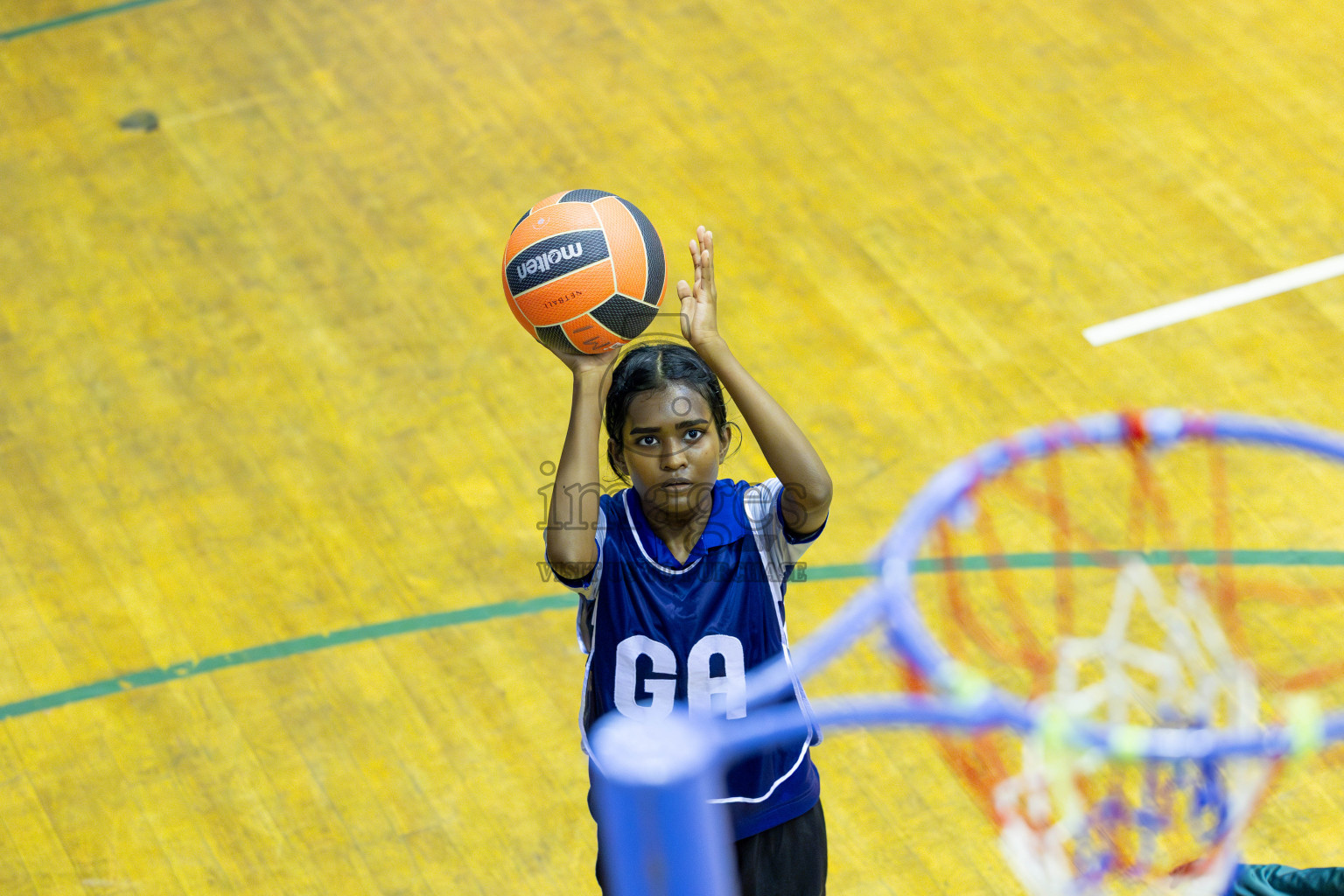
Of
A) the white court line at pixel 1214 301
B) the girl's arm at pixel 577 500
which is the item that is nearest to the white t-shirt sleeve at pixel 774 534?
the girl's arm at pixel 577 500

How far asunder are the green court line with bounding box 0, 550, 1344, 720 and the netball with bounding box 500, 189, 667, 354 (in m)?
1.48

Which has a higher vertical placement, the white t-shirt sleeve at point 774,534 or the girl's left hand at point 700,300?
the girl's left hand at point 700,300

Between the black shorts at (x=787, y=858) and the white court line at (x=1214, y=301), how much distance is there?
273 centimetres

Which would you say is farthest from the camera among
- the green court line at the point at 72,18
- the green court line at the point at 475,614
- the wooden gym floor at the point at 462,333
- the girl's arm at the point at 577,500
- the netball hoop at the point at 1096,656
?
the green court line at the point at 72,18

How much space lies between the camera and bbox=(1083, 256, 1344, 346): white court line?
4.98m

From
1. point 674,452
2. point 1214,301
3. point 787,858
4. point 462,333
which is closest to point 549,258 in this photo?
point 674,452

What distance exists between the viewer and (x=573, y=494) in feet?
8.23

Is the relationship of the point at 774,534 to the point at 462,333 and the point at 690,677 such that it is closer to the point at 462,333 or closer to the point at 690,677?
the point at 690,677

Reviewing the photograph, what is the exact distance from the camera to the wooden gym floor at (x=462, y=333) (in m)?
3.84

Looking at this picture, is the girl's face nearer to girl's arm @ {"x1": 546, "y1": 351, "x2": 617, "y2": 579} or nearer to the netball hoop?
girl's arm @ {"x1": 546, "y1": 351, "x2": 617, "y2": 579}

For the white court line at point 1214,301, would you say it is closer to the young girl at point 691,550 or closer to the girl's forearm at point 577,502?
the young girl at point 691,550

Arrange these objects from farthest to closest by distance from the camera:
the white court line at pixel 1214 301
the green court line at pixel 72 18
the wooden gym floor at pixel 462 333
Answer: the green court line at pixel 72 18
the white court line at pixel 1214 301
the wooden gym floor at pixel 462 333

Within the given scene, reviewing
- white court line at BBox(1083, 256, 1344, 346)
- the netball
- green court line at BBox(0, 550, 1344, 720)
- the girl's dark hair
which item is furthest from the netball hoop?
the netball

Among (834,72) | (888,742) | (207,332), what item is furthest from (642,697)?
(834,72)
